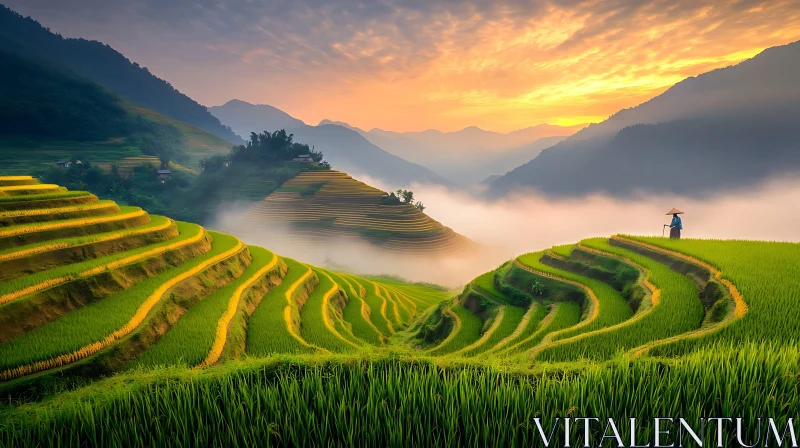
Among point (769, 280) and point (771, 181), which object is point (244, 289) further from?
point (771, 181)

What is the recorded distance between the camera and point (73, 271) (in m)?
9.39

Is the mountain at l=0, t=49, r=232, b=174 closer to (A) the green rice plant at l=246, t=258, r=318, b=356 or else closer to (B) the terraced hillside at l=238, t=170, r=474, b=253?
(B) the terraced hillside at l=238, t=170, r=474, b=253

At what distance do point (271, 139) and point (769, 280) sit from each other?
9809 centimetres

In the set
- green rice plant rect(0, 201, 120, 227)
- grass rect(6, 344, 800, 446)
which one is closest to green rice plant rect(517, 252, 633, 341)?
grass rect(6, 344, 800, 446)

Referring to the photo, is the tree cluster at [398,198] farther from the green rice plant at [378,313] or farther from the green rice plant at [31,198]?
the green rice plant at [31,198]

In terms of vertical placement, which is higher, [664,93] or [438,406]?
[664,93]

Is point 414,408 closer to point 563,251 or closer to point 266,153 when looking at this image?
point 563,251

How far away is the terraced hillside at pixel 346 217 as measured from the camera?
69.1 m

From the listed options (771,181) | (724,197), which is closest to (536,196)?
(724,197)

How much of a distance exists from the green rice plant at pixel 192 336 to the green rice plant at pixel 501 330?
23.2 ft

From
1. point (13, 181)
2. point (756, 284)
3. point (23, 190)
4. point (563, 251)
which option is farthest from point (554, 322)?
point (13, 181)

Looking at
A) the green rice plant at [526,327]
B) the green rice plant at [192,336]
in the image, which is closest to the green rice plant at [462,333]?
the green rice plant at [526,327]

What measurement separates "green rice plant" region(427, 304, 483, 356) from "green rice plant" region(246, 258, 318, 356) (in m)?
4.55

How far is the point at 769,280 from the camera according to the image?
813 cm
